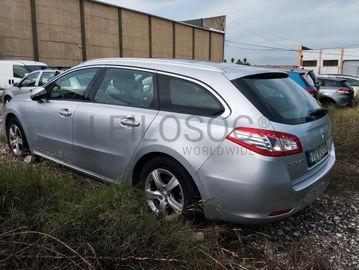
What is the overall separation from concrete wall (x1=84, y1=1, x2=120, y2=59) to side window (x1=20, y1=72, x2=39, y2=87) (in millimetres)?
21541

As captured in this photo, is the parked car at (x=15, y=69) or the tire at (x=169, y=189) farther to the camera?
the parked car at (x=15, y=69)

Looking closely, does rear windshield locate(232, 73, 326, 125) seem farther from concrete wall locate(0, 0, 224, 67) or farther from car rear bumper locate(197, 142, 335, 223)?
concrete wall locate(0, 0, 224, 67)

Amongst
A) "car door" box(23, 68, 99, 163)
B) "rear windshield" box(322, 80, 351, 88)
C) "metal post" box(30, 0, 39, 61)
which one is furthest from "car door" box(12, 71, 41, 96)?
"metal post" box(30, 0, 39, 61)

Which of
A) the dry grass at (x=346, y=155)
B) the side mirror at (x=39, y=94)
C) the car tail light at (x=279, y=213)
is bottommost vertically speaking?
the dry grass at (x=346, y=155)

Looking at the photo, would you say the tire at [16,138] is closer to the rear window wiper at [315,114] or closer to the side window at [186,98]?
the side window at [186,98]

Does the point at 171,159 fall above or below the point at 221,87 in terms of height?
below

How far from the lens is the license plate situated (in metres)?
3.05

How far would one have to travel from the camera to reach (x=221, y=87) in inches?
118

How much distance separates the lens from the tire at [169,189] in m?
3.01

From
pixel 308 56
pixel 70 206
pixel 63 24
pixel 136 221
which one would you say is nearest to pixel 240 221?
pixel 136 221

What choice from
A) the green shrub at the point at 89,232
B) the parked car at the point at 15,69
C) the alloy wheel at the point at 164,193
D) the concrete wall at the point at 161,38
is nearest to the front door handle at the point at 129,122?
the alloy wheel at the point at 164,193

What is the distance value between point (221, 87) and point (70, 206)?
1.59m

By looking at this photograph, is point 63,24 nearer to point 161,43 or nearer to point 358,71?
point 161,43

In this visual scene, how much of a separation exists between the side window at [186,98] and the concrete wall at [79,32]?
27237 mm
